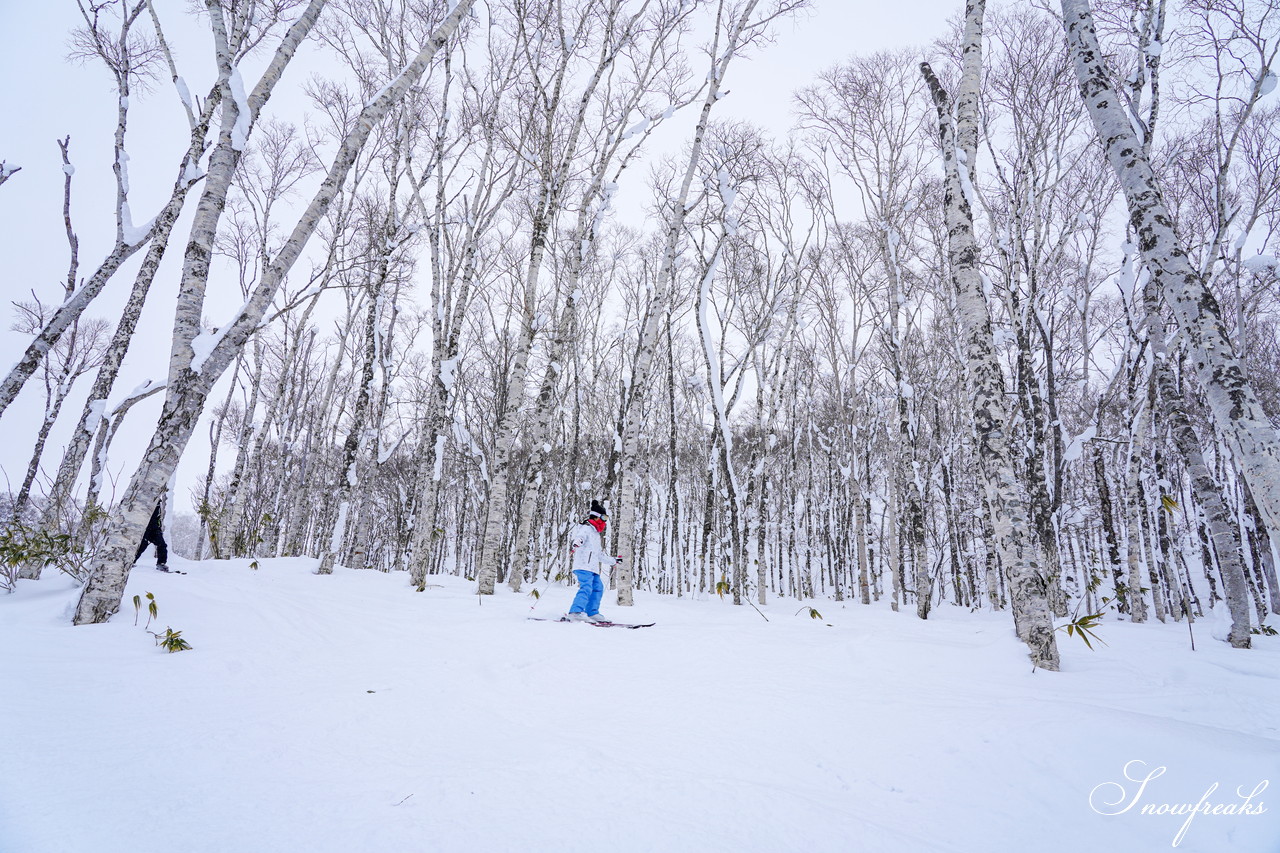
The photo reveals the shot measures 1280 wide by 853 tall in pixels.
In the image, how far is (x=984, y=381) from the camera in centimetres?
490

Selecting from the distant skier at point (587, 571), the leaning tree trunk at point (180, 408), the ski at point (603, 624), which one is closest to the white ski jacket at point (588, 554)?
the distant skier at point (587, 571)

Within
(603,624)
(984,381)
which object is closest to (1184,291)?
(984,381)

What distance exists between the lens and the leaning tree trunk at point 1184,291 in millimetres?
3150

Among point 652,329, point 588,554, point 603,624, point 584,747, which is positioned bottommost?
point 603,624

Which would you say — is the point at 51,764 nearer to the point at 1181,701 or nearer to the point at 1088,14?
the point at 1181,701

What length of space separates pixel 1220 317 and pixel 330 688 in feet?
20.2

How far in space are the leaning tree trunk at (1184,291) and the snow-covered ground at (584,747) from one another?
60.9 inches

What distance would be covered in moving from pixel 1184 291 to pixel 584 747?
492cm

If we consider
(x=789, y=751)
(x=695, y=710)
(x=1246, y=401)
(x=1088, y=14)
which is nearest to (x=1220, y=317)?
(x=1246, y=401)

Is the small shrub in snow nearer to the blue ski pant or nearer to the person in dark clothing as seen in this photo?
the person in dark clothing

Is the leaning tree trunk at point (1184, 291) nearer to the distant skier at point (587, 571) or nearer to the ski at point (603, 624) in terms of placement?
the ski at point (603, 624)

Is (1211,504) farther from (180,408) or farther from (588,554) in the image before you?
(180,408)

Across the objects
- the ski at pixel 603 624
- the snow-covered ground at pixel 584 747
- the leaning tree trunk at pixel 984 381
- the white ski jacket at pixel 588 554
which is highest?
the leaning tree trunk at pixel 984 381

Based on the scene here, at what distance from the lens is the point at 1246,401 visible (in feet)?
10.6
